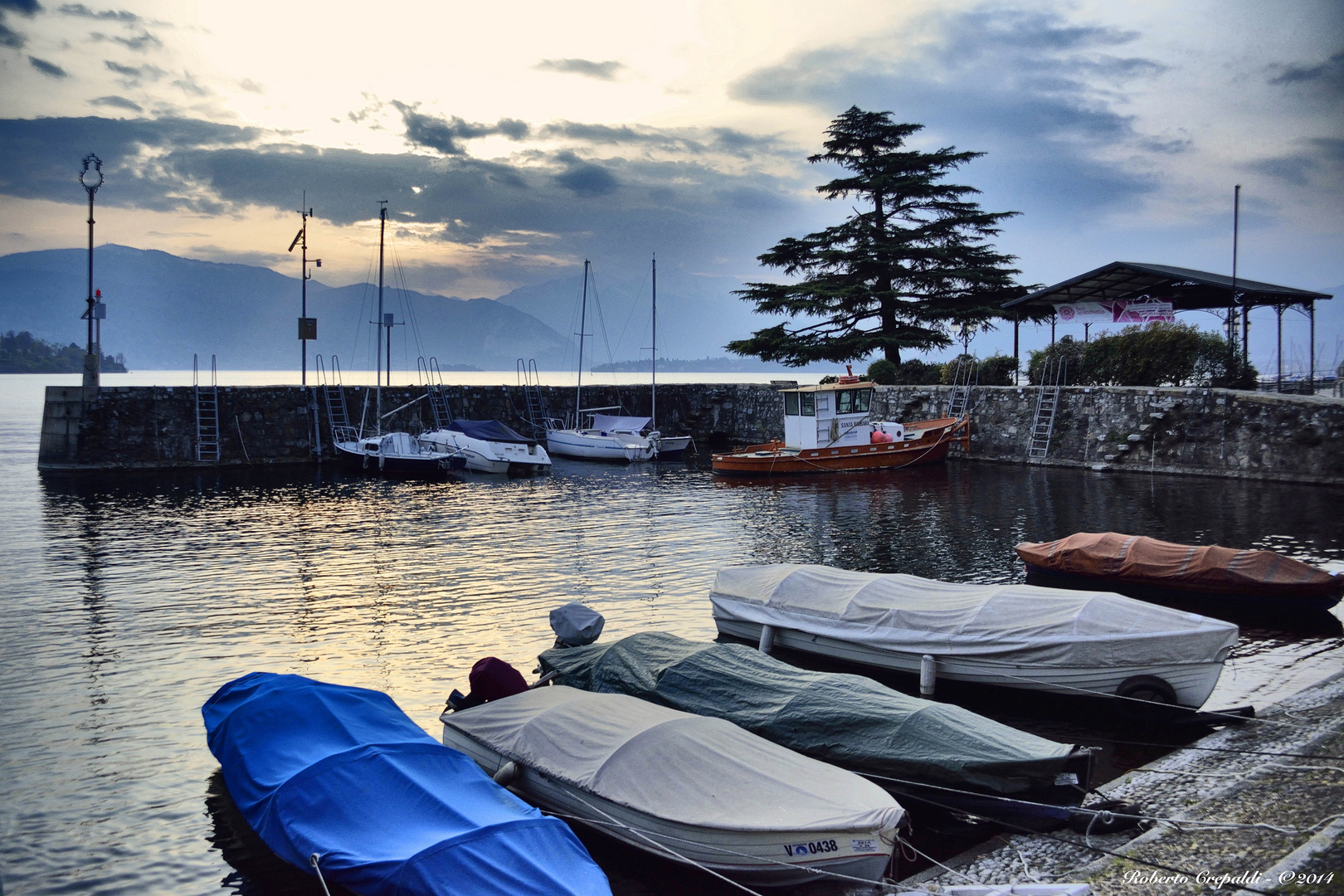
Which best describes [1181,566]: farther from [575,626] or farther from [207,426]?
[207,426]

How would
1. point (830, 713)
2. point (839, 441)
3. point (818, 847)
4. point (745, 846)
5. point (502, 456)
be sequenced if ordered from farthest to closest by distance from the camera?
point (502, 456) → point (839, 441) → point (830, 713) → point (745, 846) → point (818, 847)

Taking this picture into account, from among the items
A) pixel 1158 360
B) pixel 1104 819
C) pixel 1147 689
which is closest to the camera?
pixel 1104 819

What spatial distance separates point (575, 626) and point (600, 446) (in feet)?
97.3

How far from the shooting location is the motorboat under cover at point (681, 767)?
6.35 meters

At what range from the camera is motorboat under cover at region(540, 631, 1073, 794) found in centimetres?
748

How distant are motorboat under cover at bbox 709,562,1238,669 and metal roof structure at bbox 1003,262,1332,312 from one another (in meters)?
28.2

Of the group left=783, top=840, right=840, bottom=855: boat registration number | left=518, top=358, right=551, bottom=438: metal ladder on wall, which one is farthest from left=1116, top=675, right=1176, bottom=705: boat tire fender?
left=518, top=358, right=551, bottom=438: metal ladder on wall

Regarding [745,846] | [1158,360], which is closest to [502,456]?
[1158,360]

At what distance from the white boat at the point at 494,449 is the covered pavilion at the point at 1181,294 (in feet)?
71.3

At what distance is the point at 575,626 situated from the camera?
11.3m

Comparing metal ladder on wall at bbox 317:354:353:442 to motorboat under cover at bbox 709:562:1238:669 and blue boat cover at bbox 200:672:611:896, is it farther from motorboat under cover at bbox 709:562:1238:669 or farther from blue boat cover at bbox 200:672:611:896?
blue boat cover at bbox 200:672:611:896

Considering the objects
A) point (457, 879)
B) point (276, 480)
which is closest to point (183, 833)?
point (457, 879)

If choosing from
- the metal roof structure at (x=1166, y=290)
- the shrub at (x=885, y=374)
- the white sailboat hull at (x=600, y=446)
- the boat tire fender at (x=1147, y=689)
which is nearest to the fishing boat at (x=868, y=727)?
the boat tire fender at (x=1147, y=689)

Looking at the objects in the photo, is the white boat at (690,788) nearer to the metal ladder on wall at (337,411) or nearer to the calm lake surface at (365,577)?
the calm lake surface at (365,577)
